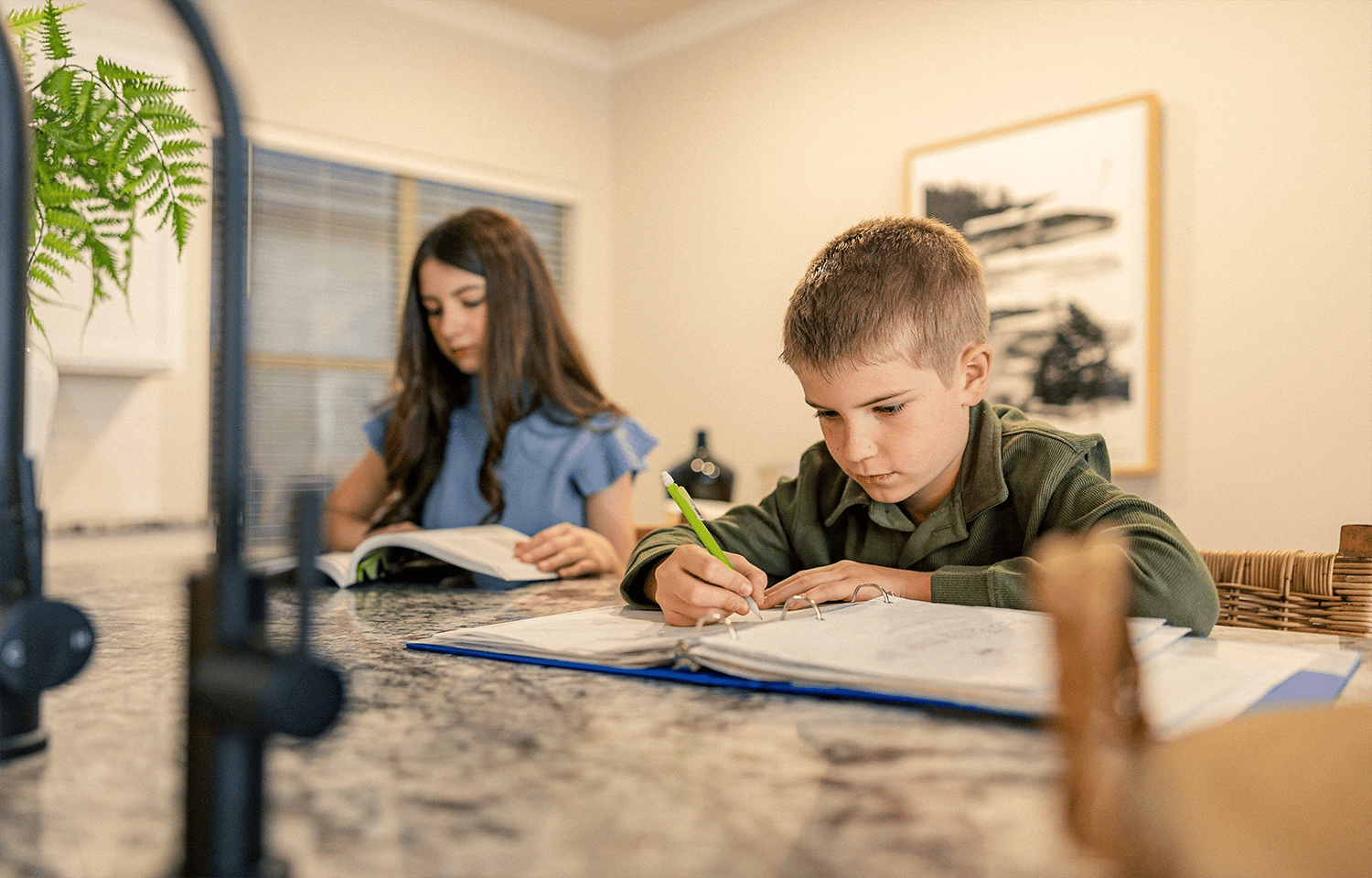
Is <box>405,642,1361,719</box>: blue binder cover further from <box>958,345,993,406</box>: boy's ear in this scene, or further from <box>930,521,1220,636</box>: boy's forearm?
<box>958,345,993,406</box>: boy's ear

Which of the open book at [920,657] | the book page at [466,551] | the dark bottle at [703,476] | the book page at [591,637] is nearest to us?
the open book at [920,657]

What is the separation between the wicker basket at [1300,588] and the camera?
2.88ft

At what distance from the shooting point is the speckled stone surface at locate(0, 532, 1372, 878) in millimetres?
309

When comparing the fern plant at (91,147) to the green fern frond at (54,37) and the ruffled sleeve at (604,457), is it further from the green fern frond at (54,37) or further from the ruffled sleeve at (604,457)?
the ruffled sleeve at (604,457)

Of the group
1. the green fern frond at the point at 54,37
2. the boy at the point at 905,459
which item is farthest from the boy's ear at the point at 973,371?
the green fern frond at the point at 54,37

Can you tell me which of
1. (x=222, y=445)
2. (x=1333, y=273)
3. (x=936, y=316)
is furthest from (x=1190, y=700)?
(x=1333, y=273)

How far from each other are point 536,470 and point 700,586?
3.14 ft

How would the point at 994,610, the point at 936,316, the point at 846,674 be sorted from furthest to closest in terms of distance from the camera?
the point at 936,316
the point at 994,610
the point at 846,674

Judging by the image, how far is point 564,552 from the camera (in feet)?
4.10

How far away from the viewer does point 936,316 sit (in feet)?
3.35

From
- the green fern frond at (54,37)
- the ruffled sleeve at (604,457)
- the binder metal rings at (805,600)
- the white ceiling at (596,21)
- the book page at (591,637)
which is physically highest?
the white ceiling at (596,21)

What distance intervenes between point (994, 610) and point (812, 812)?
16.4 inches

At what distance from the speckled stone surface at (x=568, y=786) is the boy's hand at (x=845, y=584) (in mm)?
256

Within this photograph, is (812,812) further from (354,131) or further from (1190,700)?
(354,131)
